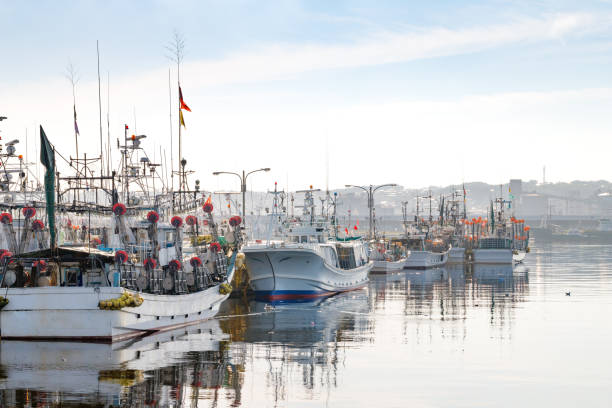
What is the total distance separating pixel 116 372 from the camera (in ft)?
97.5

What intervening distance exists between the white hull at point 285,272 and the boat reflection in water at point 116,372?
23187 mm

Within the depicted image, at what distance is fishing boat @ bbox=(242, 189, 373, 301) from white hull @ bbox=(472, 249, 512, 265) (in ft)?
197

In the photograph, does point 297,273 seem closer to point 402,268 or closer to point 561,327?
point 561,327

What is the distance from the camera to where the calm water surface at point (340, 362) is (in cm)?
2620


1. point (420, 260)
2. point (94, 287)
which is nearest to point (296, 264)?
point (94, 287)

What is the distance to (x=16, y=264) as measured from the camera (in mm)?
38781

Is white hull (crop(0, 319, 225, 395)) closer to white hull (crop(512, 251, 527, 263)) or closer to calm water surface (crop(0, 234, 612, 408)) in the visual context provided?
calm water surface (crop(0, 234, 612, 408))

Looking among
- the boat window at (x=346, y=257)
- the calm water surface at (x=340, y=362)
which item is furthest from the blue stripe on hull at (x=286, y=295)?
the boat window at (x=346, y=257)

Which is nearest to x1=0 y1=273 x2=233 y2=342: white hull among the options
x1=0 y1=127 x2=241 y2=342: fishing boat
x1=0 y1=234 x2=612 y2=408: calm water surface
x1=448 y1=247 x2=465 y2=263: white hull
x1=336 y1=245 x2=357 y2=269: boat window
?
x1=0 y1=127 x2=241 y2=342: fishing boat

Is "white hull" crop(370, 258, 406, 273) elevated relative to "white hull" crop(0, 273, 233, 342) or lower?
lower

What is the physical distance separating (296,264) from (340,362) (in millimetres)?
30300

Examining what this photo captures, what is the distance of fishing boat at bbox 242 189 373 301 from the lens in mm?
62031

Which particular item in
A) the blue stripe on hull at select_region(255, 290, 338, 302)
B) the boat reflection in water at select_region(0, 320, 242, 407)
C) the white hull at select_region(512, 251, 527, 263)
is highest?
the boat reflection in water at select_region(0, 320, 242, 407)

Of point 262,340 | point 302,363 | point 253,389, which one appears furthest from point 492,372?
point 262,340
